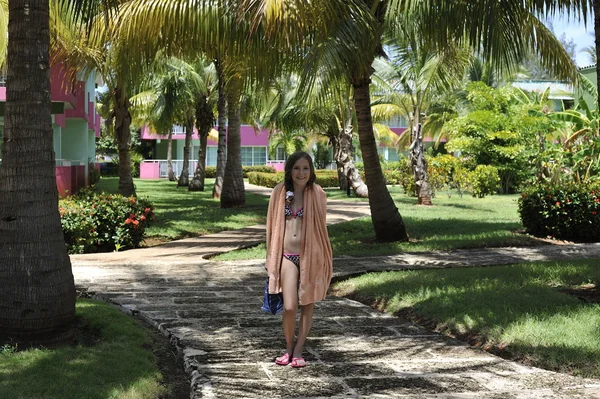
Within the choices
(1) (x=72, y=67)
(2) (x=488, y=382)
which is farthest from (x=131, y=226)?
(2) (x=488, y=382)

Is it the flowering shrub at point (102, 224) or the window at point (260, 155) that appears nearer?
the flowering shrub at point (102, 224)

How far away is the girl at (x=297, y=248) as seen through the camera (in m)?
5.32

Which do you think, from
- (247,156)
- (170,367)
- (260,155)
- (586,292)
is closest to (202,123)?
(247,156)

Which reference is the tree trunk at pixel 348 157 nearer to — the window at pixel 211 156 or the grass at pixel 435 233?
the grass at pixel 435 233

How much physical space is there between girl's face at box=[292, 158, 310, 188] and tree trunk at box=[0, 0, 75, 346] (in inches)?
77.8

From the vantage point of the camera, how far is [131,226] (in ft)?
43.0

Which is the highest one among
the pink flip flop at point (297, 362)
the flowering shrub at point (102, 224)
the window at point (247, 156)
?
the window at point (247, 156)

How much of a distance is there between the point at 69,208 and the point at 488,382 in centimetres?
930

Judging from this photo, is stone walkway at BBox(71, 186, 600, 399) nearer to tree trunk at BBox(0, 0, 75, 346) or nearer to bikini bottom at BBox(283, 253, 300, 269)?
bikini bottom at BBox(283, 253, 300, 269)

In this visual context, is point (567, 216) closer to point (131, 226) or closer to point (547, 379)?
point (131, 226)

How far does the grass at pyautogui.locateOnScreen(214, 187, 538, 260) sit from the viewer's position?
12.4 metres

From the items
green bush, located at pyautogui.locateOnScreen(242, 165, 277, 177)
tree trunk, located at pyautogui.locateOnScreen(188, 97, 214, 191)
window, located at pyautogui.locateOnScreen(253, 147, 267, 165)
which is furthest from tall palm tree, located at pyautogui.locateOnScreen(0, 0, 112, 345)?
window, located at pyautogui.locateOnScreen(253, 147, 267, 165)

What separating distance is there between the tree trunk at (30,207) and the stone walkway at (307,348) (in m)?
1.07

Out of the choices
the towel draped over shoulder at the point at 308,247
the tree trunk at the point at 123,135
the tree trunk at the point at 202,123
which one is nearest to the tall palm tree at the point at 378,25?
the towel draped over shoulder at the point at 308,247
